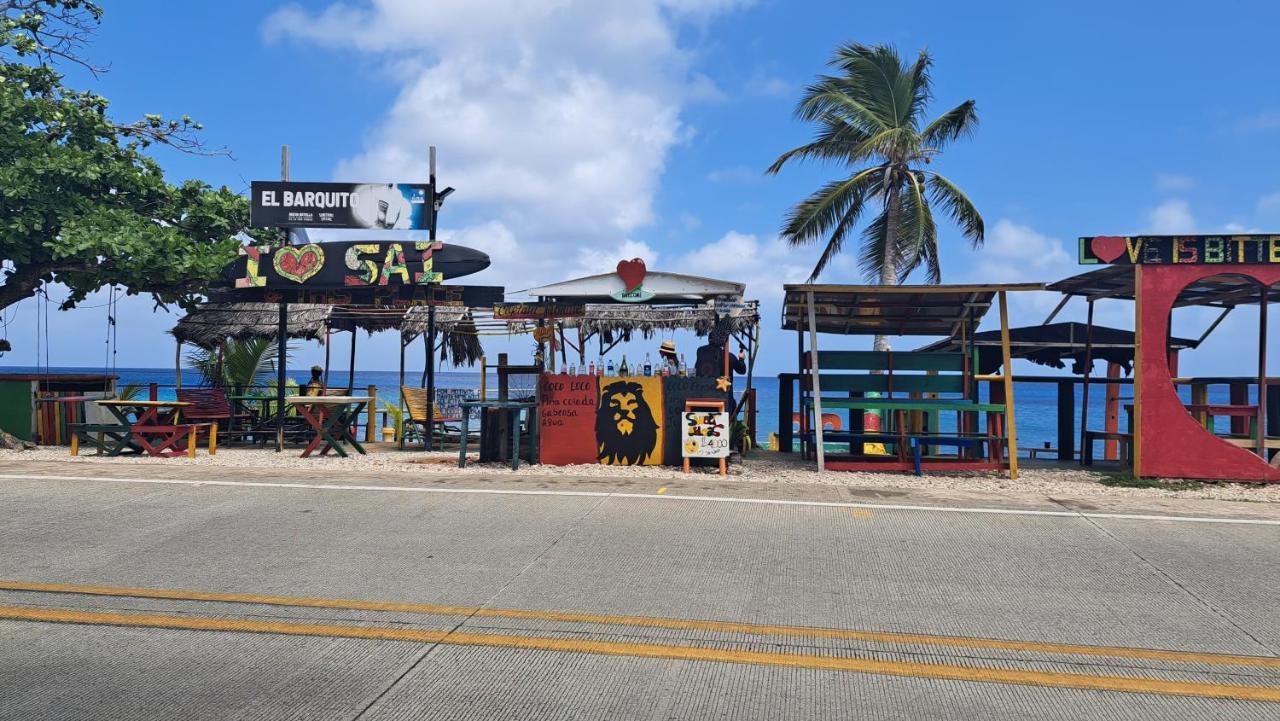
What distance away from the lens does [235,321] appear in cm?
1825

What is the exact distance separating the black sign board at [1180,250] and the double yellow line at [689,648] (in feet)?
25.9

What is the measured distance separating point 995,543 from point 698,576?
288cm

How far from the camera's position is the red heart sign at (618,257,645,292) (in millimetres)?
14070

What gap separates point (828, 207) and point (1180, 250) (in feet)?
40.4

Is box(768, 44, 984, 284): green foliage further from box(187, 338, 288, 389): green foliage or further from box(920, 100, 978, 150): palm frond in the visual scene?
box(187, 338, 288, 389): green foliage

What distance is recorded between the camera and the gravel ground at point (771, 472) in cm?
1117

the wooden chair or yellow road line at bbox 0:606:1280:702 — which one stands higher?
the wooden chair

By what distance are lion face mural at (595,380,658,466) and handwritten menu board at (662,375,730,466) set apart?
0.68ft

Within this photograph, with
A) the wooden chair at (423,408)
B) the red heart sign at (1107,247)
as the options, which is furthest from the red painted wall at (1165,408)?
the wooden chair at (423,408)

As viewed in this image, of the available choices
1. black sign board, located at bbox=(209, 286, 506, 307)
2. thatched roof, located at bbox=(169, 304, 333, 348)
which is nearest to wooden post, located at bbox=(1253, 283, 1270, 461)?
black sign board, located at bbox=(209, 286, 506, 307)

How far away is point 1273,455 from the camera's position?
12586 mm

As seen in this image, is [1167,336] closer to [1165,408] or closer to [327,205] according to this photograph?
[1165,408]

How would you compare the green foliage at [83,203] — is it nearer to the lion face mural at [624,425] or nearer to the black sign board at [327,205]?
the black sign board at [327,205]

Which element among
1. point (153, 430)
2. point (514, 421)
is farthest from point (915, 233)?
point (153, 430)
